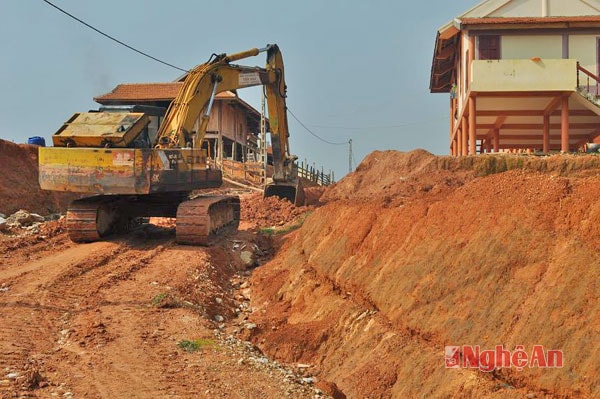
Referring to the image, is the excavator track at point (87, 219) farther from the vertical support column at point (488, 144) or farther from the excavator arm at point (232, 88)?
the vertical support column at point (488, 144)

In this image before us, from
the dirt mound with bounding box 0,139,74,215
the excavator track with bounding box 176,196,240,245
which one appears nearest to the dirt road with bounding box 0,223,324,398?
the excavator track with bounding box 176,196,240,245

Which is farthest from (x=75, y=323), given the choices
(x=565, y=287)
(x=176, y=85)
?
(x=176, y=85)

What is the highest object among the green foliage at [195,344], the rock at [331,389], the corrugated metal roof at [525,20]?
the corrugated metal roof at [525,20]

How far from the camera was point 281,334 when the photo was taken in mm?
8117

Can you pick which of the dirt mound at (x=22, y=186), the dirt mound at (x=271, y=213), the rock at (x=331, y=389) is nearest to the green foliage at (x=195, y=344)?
the rock at (x=331, y=389)

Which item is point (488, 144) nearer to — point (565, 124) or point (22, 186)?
point (565, 124)

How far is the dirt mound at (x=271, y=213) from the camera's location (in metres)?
18.4

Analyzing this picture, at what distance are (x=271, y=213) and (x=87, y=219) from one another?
6.87 metres

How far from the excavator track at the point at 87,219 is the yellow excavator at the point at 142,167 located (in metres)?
0.02

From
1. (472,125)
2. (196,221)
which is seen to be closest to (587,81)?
(472,125)

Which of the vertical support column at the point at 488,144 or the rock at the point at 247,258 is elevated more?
the vertical support column at the point at 488,144

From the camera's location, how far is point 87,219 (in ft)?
45.3

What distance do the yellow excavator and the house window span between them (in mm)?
8411

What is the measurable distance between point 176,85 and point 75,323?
30.3m
